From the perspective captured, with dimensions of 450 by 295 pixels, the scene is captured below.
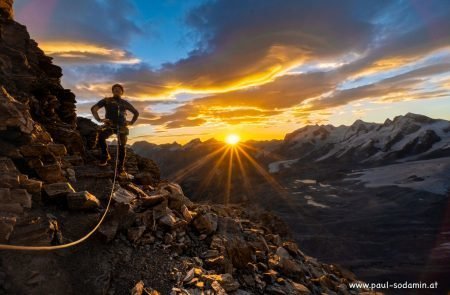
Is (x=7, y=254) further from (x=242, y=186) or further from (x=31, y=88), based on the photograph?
(x=242, y=186)

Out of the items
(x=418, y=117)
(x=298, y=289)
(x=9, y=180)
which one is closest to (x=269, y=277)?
(x=298, y=289)

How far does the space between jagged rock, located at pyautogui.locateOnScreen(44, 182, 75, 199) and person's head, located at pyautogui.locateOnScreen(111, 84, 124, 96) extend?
391 centimetres

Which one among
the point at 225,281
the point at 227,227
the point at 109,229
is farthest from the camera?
the point at 227,227

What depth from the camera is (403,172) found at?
114 m

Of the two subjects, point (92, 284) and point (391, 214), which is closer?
point (92, 284)

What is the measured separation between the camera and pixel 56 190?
873 centimetres

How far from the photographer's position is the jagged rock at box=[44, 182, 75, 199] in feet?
28.2

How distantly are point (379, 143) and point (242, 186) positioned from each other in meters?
92.1

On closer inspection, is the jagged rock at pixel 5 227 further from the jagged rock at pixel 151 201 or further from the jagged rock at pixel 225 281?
the jagged rock at pixel 225 281

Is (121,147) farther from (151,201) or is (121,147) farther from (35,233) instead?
(35,233)

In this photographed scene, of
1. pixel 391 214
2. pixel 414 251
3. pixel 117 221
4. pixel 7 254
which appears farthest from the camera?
pixel 391 214

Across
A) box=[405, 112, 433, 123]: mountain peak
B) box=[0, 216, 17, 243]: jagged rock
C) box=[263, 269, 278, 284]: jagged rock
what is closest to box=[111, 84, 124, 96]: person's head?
box=[0, 216, 17, 243]: jagged rock

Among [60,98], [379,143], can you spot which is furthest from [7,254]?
[379,143]

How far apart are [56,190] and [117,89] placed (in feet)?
14.1
